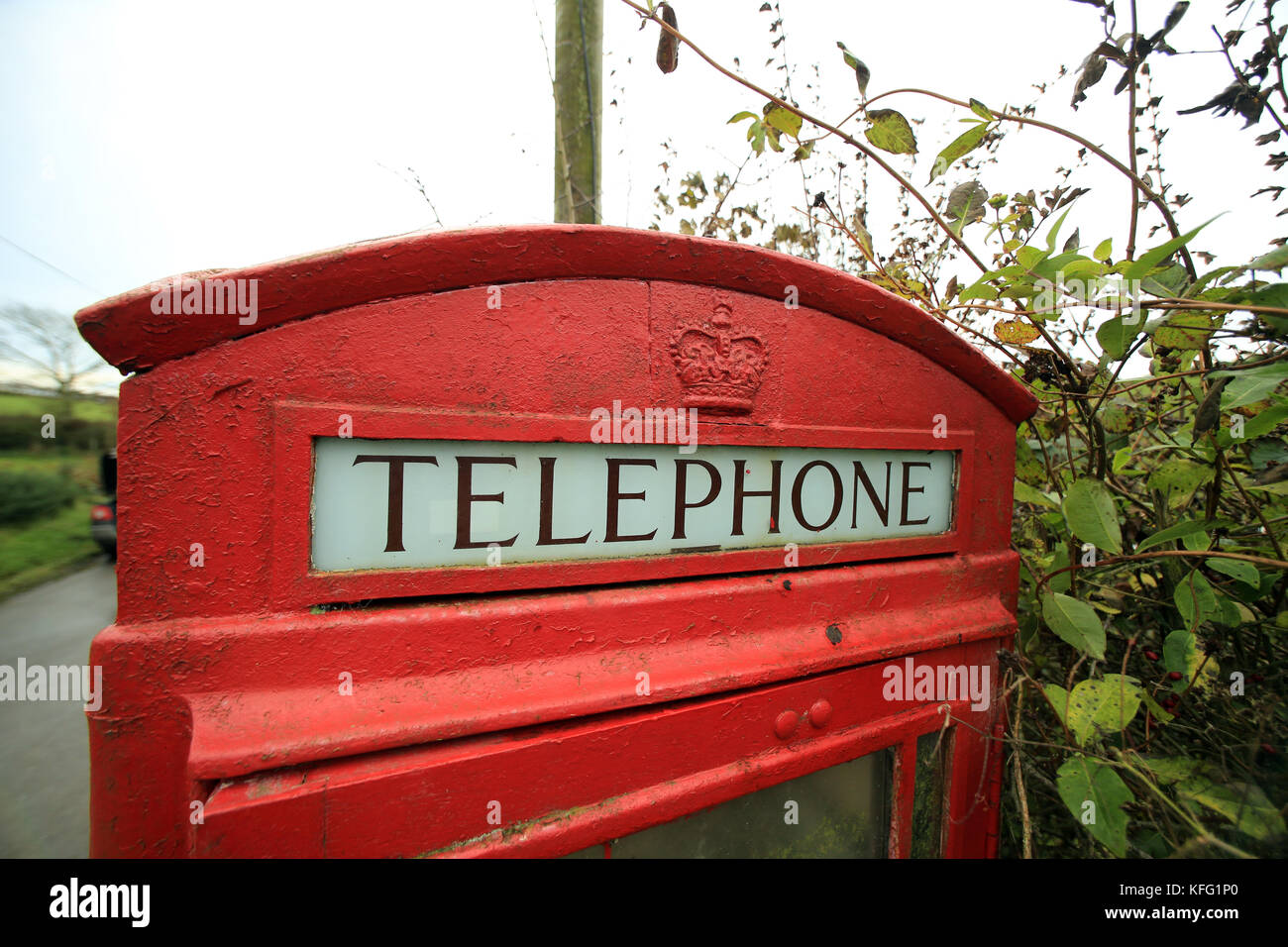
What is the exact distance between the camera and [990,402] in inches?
49.7

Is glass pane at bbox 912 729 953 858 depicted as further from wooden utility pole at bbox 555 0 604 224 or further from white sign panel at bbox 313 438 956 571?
wooden utility pole at bbox 555 0 604 224

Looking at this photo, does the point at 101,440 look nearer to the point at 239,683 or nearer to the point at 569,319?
the point at 239,683

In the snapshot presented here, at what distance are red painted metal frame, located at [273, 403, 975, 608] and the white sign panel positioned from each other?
0.02m

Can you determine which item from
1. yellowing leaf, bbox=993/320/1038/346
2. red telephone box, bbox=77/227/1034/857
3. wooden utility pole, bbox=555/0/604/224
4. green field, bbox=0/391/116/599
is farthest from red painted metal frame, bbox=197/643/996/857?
green field, bbox=0/391/116/599

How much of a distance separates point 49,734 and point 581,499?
127 inches

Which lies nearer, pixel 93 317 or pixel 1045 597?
pixel 93 317

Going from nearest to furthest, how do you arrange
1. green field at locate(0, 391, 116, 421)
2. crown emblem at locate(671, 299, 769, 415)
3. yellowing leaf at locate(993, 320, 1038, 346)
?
crown emblem at locate(671, 299, 769, 415), yellowing leaf at locate(993, 320, 1038, 346), green field at locate(0, 391, 116, 421)

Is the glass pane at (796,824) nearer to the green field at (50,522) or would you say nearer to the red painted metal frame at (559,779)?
the red painted metal frame at (559,779)

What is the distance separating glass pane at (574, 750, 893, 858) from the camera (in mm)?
951

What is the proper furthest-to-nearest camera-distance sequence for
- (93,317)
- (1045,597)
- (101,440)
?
(101,440), (1045,597), (93,317)
